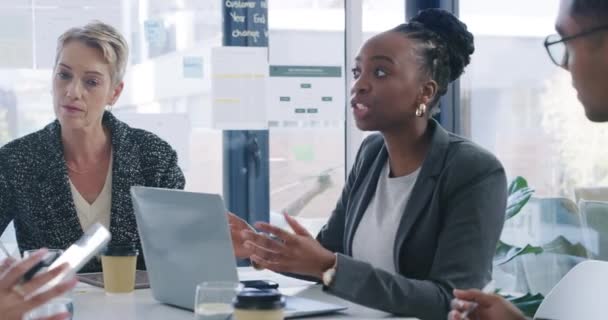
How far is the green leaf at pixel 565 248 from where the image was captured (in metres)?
3.57

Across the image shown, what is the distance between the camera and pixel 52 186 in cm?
283

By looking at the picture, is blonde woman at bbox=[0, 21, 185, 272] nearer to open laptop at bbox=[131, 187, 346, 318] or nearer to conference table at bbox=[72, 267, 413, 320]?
conference table at bbox=[72, 267, 413, 320]

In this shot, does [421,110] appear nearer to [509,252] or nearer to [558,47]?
[558,47]

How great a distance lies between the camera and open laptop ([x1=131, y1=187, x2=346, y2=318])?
189cm

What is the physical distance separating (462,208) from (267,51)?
6.83ft

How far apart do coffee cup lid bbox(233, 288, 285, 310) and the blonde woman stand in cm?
117

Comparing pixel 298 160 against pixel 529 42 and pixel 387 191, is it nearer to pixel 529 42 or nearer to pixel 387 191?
pixel 529 42

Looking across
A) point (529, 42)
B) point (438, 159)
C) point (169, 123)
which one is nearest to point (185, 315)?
point (438, 159)

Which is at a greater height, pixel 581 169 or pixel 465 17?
pixel 465 17

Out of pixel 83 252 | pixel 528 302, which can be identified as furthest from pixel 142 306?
pixel 528 302

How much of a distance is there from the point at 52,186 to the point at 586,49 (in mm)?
1910

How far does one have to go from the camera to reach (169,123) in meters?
4.02

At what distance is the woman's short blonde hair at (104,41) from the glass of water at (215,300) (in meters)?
1.63

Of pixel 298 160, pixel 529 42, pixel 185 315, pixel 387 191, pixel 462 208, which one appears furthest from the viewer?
pixel 298 160
